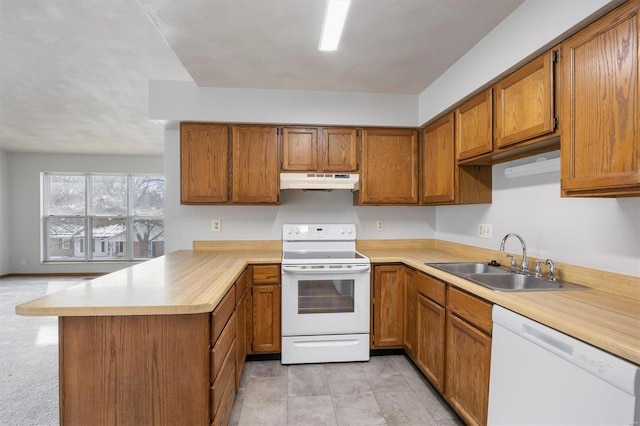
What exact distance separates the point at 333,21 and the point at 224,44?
0.85 metres

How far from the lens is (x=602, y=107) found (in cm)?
129

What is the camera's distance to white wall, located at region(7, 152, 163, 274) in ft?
20.2

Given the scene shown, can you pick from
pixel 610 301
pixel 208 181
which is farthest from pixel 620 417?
pixel 208 181

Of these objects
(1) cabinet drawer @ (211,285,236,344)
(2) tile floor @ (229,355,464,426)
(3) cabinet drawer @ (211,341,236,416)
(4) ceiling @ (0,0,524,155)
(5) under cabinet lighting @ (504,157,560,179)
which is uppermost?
(4) ceiling @ (0,0,524,155)

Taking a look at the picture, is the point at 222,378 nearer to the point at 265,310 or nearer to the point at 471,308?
the point at 265,310

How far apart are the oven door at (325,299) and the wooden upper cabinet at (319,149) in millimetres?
943

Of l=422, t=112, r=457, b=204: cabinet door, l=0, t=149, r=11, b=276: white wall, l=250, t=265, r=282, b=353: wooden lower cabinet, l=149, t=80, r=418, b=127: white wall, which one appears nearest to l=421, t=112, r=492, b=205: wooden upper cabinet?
l=422, t=112, r=457, b=204: cabinet door

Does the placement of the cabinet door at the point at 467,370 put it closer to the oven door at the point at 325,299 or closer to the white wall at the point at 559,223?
the white wall at the point at 559,223

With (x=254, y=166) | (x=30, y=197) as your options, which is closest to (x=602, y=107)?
(x=254, y=166)

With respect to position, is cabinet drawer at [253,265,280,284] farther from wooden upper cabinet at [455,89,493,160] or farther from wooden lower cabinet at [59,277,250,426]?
wooden upper cabinet at [455,89,493,160]

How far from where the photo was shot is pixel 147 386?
1.32 m

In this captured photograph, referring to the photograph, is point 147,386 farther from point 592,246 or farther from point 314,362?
point 592,246

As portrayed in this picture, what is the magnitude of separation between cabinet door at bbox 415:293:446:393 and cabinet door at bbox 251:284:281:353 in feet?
3.70

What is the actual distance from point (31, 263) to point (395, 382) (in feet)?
24.4
